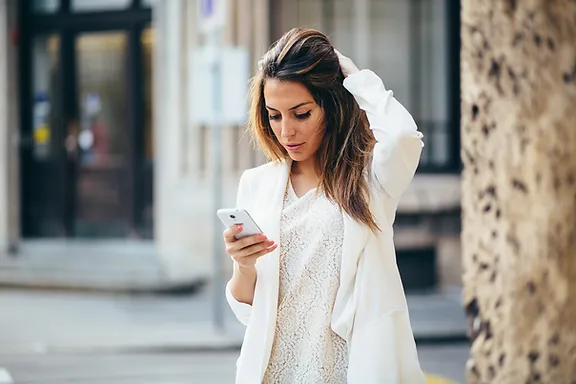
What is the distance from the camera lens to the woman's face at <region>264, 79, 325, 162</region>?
9.59 ft

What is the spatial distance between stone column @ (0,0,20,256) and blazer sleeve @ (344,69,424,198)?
478 inches

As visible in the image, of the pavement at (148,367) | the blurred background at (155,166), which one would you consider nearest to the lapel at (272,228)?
the pavement at (148,367)

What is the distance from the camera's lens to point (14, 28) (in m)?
14.7

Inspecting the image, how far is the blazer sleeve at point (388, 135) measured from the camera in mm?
2836

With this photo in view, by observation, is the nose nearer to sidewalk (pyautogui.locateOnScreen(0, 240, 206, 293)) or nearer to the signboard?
the signboard

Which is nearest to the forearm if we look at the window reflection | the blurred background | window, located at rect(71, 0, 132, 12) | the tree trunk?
the tree trunk

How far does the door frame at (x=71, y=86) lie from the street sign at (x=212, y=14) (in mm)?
4476

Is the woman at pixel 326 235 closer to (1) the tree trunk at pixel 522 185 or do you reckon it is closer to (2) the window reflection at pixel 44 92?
(1) the tree trunk at pixel 522 185

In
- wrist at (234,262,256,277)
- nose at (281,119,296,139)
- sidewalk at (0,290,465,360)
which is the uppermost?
nose at (281,119,296,139)

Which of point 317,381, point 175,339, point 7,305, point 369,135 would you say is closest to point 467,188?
point 369,135

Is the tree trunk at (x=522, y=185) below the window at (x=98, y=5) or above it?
below

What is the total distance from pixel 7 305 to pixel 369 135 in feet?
31.8

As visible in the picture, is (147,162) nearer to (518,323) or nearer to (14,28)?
(14,28)

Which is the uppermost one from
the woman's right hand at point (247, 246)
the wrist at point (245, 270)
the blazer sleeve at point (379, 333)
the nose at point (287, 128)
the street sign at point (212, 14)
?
the street sign at point (212, 14)
